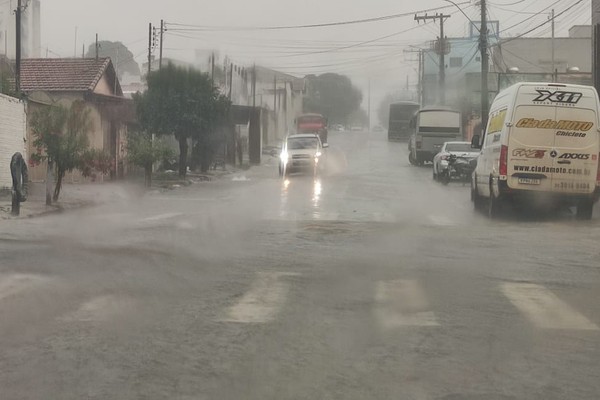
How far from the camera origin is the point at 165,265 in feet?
35.5

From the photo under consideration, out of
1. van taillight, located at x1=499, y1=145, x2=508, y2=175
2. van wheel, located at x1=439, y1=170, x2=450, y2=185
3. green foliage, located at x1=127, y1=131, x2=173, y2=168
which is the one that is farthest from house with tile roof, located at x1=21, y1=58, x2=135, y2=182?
van taillight, located at x1=499, y1=145, x2=508, y2=175

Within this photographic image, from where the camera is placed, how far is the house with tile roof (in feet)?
119

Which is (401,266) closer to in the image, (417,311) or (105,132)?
(417,311)

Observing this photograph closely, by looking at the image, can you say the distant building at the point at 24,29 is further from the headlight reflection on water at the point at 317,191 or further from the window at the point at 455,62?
the window at the point at 455,62

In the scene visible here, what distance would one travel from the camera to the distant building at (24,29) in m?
75.7

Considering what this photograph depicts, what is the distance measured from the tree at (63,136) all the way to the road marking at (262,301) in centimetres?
1257

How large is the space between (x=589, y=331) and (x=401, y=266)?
3885 millimetres

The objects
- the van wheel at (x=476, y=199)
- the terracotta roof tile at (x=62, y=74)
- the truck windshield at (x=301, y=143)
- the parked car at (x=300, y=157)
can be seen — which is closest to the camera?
the van wheel at (x=476, y=199)

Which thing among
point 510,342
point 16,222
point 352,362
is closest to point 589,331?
point 510,342

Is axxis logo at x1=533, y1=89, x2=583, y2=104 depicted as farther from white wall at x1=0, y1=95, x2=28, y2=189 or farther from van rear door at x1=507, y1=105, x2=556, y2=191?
white wall at x1=0, y1=95, x2=28, y2=189

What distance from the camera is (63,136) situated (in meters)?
21.5

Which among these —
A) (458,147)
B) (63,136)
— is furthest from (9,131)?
(458,147)

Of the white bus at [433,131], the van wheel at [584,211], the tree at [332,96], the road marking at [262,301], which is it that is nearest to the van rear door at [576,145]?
the van wheel at [584,211]

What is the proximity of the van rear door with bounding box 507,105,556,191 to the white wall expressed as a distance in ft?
49.8
